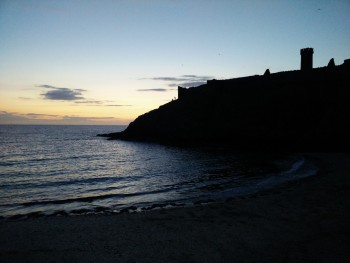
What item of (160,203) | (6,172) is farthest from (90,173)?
(160,203)

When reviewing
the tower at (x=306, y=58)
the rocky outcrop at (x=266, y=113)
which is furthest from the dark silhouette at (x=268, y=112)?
the tower at (x=306, y=58)

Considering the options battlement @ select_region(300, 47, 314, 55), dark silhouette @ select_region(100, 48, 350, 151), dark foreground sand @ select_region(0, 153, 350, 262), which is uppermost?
battlement @ select_region(300, 47, 314, 55)

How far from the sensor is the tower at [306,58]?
6419cm

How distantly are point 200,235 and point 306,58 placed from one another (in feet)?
212

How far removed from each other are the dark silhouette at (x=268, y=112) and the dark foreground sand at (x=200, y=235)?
34.5 meters

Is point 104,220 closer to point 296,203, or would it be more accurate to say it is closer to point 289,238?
point 289,238

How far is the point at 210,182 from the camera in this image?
2398cm

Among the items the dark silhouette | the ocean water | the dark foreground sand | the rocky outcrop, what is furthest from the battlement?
the dark foreground sand

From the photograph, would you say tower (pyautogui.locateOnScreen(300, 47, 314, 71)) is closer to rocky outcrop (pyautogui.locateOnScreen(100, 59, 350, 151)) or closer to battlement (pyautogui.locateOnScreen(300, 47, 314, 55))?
battlement (pyautogui.locateOnScreen(300, 47, 314, 55))

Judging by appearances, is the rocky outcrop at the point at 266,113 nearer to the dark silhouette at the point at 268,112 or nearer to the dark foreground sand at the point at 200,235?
the dark silhouette at the point at 268,112

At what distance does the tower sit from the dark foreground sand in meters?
56.4

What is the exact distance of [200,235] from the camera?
10.7 m

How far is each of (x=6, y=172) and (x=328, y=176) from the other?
31821mm

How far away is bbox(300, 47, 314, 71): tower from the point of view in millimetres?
64188
